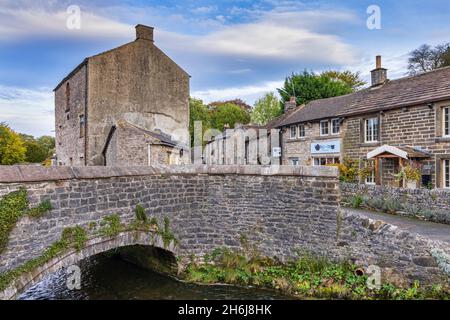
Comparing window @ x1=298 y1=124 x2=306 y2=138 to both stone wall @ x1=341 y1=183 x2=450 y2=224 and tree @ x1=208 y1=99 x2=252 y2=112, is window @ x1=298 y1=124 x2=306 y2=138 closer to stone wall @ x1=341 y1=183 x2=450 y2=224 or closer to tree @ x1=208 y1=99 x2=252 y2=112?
stone wall @ x1=341 y1=183 x2=450 y2=224

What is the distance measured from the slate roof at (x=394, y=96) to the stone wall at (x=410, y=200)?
17.3 ft

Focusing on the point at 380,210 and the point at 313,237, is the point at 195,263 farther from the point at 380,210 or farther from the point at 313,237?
the point at 380,210

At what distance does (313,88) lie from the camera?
122ft

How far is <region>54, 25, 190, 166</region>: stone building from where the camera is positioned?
16203mm

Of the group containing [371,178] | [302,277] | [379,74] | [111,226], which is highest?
[379,74]

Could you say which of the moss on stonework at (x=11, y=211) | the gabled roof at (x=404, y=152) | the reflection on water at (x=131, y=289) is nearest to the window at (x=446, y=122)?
the gabled roof at (x=404, y=152)

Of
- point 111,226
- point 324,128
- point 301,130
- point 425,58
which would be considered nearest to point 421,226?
point 111,226

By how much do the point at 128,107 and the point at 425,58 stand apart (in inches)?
1422

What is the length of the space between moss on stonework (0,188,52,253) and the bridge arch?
0.81 m

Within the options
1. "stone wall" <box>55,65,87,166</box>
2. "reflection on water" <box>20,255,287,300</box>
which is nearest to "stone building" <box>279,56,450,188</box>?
"reflection on water" <box>20,255,287,300</box>

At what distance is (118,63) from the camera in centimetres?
1816

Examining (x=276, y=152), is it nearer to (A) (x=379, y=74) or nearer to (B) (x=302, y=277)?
(A) (x=379, y=74)

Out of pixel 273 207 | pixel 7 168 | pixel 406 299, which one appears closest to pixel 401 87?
pixel 273 207

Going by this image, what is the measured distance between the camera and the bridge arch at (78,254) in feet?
21.7
